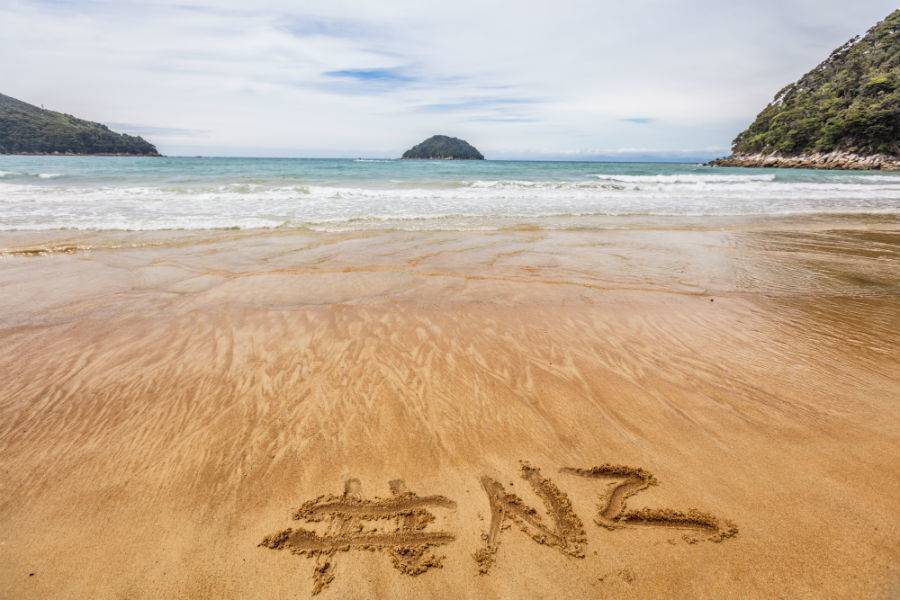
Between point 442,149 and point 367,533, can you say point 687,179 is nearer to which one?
point 367,533

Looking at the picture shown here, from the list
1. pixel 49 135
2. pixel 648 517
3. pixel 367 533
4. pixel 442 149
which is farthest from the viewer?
pixel 442 149

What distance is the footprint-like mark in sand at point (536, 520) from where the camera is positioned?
2.39 metres

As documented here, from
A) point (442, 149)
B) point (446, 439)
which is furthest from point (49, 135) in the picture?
point (446, 439)

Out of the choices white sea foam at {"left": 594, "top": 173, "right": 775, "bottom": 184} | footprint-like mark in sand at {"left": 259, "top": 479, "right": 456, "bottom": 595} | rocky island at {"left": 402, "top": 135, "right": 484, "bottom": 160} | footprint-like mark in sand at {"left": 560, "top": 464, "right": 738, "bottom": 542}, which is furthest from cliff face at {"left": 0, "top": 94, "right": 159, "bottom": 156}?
footprint-like mark in sand at {"left": 560, "top": 464, "right": 738, "bottom": 542}

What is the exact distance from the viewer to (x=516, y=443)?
3277 millimetres

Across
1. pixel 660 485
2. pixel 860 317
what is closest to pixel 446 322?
pixel 660 485

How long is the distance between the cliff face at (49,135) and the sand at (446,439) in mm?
136637

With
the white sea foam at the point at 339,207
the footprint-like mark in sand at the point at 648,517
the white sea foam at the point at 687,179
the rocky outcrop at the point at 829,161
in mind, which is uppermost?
the rocky outcrop at the point at 829,161

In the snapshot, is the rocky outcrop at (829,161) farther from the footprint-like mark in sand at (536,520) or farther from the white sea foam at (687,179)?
the footprint-like mark in sand at (536,520)

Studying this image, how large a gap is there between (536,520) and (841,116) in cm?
8729

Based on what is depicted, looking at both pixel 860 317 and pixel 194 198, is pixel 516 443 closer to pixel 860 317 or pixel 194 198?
pixel 860 317

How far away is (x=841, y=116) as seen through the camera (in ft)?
201

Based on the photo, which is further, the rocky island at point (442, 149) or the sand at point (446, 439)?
the rocky island at point (442, 149)

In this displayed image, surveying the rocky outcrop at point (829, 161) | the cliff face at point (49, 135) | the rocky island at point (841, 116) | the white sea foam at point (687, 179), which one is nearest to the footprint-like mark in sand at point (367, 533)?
the white sea foam at point (687, 179)
